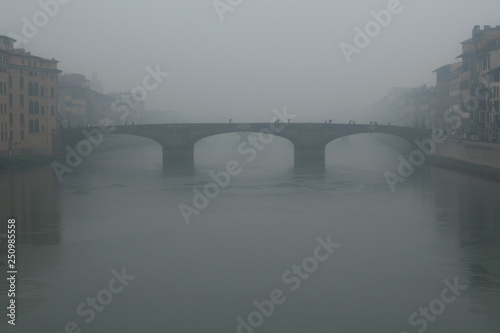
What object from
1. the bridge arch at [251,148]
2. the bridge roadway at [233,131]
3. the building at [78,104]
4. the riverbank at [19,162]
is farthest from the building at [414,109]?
the building at [78,104]

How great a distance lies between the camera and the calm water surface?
38.2 feet

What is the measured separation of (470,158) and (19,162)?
26.4 metres

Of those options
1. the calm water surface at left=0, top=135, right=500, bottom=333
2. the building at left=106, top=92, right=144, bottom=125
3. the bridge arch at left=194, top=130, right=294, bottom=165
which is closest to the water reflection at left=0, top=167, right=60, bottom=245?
the calm water surface at left=0, top=135, right=500, bottom=333

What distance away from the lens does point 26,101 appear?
138 feet

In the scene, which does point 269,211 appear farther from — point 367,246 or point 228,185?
point 228,185

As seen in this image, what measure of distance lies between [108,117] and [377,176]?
54450mm

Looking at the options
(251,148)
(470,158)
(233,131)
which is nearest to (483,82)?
(470,158)

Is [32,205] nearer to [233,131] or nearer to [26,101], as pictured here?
[26,101]

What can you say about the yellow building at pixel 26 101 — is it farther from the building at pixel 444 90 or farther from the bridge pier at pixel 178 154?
the building at pixel 444 90

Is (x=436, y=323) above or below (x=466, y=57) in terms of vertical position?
below

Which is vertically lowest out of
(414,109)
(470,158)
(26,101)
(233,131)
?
(470,158)

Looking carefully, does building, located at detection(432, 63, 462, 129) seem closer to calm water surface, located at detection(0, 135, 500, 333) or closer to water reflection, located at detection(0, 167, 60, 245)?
calm water surface, located at detection(0, 135, 500, 333)

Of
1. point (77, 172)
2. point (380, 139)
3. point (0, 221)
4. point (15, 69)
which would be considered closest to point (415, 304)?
point (0, 221)

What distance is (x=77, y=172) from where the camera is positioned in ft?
129
